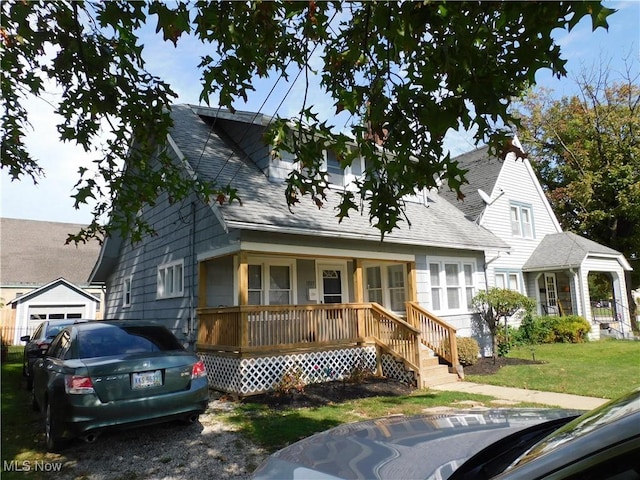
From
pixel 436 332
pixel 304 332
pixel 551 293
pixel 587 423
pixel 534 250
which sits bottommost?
pixel 436 332

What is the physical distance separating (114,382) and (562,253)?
Answer: 19.1 m

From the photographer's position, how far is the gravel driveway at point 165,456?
490 centimetres

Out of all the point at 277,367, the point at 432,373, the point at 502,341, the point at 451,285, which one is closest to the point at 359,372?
the point at 432,373

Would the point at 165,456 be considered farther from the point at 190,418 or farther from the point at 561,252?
the point at 561,252

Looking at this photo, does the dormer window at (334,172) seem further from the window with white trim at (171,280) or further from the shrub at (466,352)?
the shrub at (466,352)

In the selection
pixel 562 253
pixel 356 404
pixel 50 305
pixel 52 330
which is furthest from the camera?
pixel 50 305

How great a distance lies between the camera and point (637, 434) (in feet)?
4.03

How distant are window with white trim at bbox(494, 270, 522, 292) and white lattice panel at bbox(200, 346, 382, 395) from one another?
9337mm

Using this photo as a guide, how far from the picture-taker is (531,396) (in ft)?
27.9

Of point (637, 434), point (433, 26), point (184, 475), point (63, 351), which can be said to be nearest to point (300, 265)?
point (63, 351)

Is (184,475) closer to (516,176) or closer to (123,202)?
(123,202)

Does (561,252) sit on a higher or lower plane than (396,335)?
higher

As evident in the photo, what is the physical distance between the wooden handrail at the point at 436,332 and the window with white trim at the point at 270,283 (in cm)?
357

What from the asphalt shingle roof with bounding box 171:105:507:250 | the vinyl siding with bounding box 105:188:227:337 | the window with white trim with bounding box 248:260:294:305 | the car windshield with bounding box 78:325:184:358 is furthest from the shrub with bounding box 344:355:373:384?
the car windshield with bounding box 78:325:184:358
